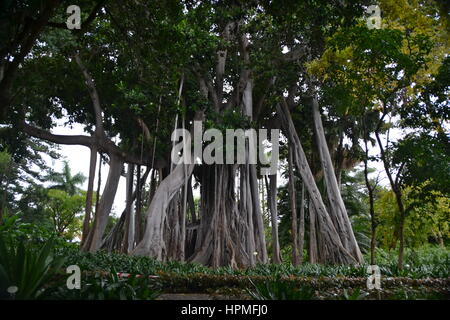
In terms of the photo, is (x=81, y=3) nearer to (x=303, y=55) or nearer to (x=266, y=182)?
(x=303, y=55)

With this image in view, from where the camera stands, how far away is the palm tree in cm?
2294

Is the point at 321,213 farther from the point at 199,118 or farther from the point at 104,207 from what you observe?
the point at 104,207

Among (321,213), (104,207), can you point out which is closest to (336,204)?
(321,213)

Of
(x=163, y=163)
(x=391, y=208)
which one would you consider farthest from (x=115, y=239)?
(x=391, y=208)

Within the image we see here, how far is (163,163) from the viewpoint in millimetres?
10289

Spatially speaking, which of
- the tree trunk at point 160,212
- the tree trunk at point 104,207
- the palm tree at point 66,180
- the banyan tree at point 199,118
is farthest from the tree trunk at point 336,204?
the palm tree at point 66,180

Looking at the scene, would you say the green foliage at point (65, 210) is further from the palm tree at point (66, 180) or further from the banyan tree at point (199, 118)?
the banyan tree at point (199, 118)

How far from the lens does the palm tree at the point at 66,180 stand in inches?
903

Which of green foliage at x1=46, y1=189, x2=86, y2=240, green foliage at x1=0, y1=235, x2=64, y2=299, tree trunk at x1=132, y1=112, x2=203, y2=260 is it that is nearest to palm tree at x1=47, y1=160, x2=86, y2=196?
green foliage at x1=46, y1=189, x2=86, y2=240

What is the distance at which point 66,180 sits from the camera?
23.2 meters

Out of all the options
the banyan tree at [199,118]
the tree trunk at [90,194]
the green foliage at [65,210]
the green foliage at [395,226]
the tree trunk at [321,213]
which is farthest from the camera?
the green foliage at [65,210]

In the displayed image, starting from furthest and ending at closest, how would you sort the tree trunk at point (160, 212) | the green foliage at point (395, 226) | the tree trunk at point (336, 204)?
1. the green foliage at point (395, 226)
2. the tree trunk at point (336, 204)
3. the tree trunk at point (160, 212)

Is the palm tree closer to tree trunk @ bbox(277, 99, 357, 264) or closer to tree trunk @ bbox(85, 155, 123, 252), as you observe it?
tree trunk @ bbox(85, 155, 123, 252)

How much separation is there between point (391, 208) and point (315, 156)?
3373 millimetres
